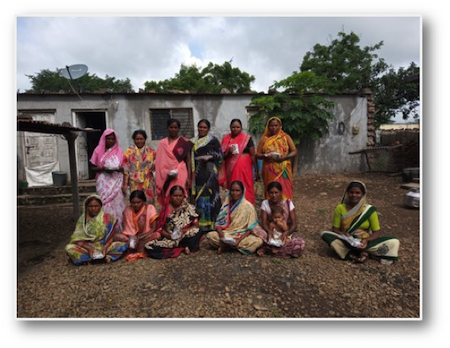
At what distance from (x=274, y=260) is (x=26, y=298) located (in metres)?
2.40

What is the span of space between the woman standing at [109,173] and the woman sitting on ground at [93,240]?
0.55 meters

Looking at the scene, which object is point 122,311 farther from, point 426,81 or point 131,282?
point 426,81

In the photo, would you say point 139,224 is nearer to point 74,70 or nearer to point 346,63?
point 74,70

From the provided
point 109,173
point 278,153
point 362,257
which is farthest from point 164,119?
point 362,257

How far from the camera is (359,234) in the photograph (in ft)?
10.1

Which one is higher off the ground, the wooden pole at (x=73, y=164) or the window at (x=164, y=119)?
the window at (x=164, y=119)

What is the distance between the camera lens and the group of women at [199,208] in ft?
10.3

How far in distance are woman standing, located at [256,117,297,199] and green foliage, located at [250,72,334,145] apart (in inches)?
195

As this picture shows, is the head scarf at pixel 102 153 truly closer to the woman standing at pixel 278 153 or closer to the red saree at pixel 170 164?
the red saree at pixel 170 164

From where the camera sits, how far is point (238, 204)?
3.41 metres

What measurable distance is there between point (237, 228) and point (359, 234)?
1.36 m

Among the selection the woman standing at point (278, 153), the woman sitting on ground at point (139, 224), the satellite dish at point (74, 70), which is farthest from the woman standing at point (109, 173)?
the satellite dish at point (74, 70)

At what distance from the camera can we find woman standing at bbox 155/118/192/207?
12.6 ft

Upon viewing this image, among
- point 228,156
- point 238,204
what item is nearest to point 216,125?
point 228,156
